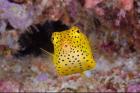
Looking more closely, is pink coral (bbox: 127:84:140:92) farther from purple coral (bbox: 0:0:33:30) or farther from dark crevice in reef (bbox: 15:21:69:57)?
purple coral (bbox: 0:0:33:30)

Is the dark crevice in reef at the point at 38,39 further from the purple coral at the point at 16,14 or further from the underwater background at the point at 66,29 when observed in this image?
the purple coral at the point at 16,14

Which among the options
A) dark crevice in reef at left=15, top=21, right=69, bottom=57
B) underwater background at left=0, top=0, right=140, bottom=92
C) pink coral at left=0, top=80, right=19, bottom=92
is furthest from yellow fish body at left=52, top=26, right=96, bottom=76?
pink coral at left=0, top=80, right=19, bottom=92

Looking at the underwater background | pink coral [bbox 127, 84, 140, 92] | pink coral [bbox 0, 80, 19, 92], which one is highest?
the underwater background

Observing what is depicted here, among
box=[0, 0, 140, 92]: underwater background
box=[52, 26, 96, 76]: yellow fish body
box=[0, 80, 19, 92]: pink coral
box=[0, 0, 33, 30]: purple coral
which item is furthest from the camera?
box=[0, 80, 19, 92]: pink coral

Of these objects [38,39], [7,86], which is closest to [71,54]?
[38,39]

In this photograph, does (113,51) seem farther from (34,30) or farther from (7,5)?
(7,5)

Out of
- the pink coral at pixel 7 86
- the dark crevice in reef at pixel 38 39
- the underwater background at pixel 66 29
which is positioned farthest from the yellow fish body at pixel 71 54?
the pink coral at pixel 7 86

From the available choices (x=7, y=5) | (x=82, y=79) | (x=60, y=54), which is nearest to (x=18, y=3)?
(x=7, y=5)
